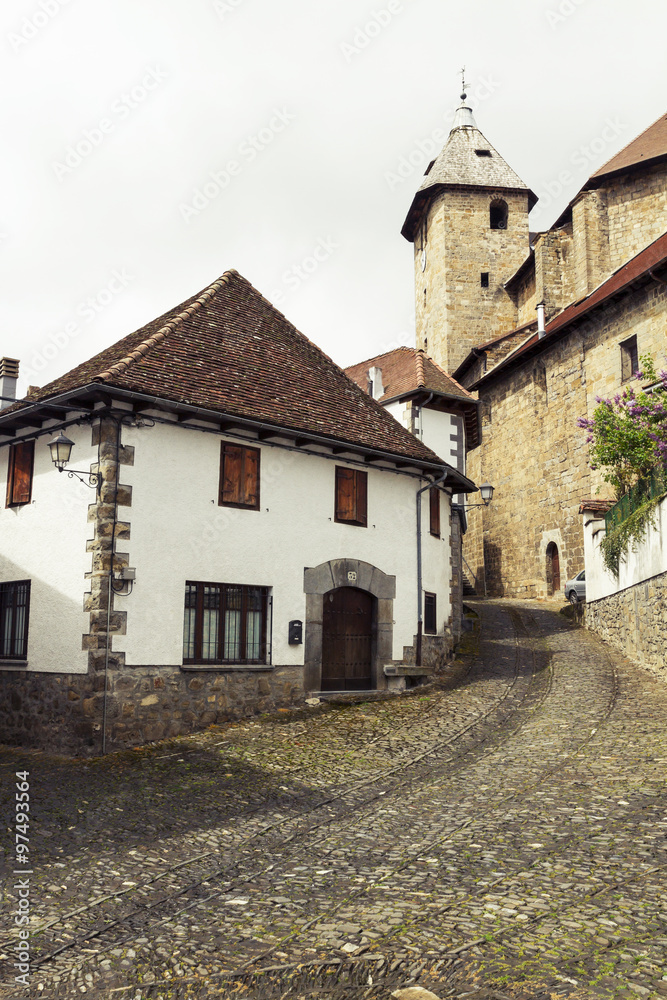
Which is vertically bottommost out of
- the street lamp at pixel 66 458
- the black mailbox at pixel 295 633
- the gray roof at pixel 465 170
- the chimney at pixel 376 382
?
the black mailbox at pixel 295 633

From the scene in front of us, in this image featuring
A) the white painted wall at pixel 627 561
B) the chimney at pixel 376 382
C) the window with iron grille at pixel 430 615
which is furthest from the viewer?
the chimney at pixel 376 382

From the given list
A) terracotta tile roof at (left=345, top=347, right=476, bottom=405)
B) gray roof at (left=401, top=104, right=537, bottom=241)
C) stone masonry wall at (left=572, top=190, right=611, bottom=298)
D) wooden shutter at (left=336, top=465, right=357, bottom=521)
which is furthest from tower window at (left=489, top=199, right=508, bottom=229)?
wooden shutter at (left=336, top=465, right=357, bottom=521)

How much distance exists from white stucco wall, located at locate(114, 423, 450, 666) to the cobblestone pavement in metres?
1.92

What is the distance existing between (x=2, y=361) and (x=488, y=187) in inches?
1273

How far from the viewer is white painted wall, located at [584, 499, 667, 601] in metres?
14.6

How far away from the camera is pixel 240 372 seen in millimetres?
14906

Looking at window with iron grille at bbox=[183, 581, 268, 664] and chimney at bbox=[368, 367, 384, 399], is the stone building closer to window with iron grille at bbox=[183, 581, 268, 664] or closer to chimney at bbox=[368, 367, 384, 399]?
chimney at bbox=[368, 367, 384, 399]

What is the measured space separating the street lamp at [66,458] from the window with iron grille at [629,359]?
20.4 meters

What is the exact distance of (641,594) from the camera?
1580 centimetres

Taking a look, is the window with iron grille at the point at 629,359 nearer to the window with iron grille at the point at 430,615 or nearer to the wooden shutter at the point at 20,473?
the window with iron grille at the point at 430,615

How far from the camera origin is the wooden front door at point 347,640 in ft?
49.4

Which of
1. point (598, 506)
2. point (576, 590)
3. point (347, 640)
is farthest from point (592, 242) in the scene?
point (347, 640)

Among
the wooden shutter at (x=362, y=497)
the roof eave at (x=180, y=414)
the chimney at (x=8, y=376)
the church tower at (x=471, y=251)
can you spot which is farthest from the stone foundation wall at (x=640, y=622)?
the church tower at (x=471, y=251)

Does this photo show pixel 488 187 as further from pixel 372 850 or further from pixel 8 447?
pixel 372 850
